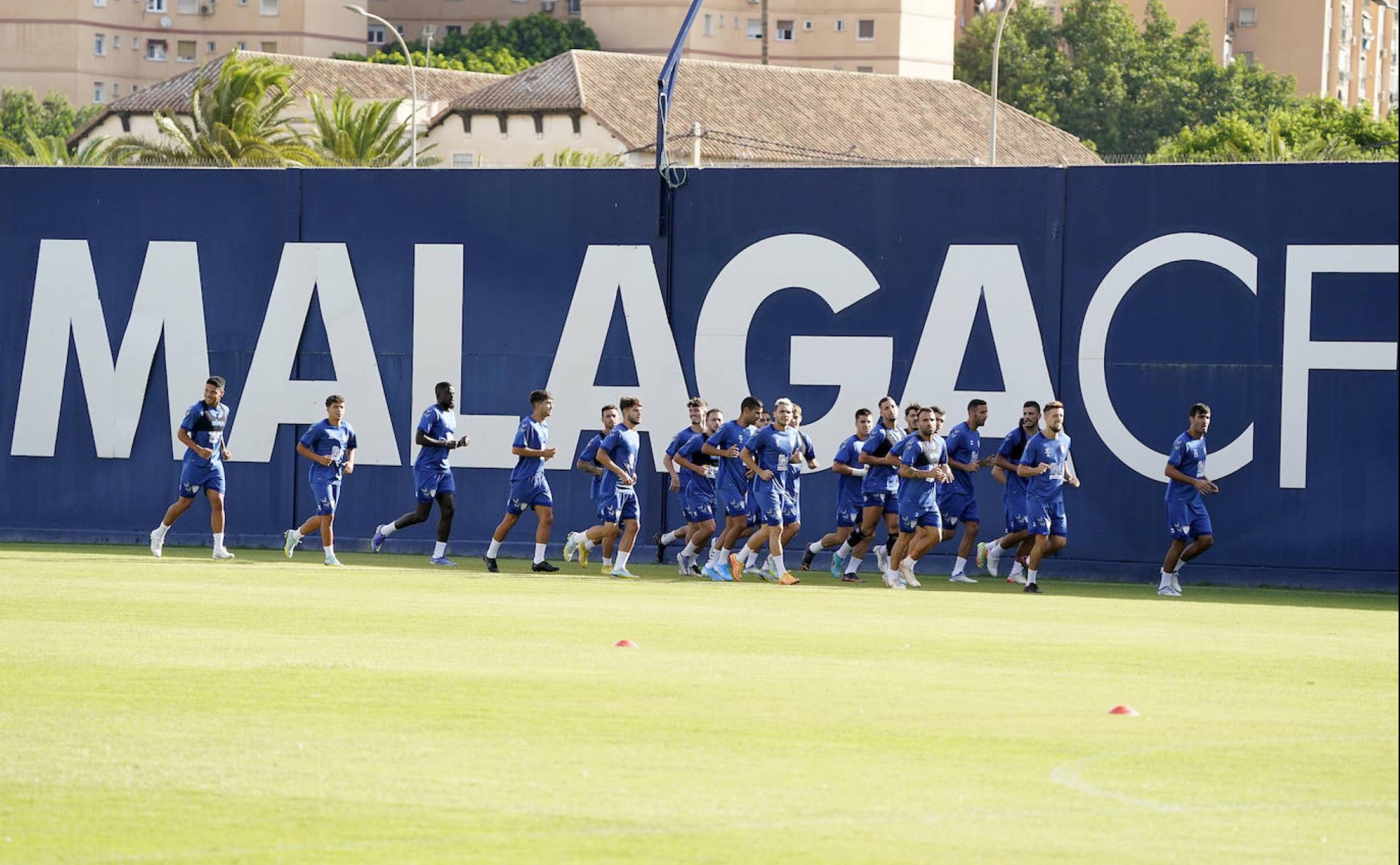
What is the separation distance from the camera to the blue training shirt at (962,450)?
21719 millimetres

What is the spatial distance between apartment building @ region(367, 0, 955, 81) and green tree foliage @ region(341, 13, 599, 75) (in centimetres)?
223

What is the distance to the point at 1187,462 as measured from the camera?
66.6 feet

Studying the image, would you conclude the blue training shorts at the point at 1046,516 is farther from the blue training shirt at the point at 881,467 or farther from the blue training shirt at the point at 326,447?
the blue training shirt at the point at 326,447

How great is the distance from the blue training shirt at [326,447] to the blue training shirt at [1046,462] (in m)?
6.87

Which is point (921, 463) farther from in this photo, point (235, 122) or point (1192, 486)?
point (235, 122)

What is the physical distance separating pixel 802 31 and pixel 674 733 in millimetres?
119202

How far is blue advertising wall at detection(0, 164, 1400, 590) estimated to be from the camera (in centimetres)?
2134

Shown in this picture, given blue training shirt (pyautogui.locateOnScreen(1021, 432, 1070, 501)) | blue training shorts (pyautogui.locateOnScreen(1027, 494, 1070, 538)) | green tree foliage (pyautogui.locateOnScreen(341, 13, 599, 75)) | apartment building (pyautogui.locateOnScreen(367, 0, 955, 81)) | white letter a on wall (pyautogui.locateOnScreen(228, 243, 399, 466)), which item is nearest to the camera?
blue training shorts (pyautogui.locateOnScreen(1027, 494, 1070, 538))

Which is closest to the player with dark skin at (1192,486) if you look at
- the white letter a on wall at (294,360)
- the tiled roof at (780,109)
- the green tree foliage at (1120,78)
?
the white letter a on wall at (294,360)

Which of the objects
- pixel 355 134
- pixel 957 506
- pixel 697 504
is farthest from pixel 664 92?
pixel 355 134

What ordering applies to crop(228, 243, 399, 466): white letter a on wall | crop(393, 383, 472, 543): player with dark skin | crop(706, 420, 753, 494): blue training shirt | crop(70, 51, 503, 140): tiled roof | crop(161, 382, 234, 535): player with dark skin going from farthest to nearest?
1. crop(70, 51, 503, 140): tiled roof
2. crop(228, 243, 399, 466): white letter a on wall
3. crop(393, 383, 472, 543): player with dark skin
4. crop(161, 382, 234, 535): player with dark skin
5. crop(706, 420, 753, 494): blue training shirt

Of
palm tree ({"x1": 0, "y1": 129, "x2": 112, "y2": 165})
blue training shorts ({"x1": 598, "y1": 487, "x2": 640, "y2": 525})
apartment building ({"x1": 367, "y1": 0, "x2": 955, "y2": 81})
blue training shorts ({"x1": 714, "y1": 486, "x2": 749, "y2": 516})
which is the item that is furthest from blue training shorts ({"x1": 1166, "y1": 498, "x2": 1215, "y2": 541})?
apartment building ({"x1": 367, "y1": 0, "x2": 955, "y2": 81})

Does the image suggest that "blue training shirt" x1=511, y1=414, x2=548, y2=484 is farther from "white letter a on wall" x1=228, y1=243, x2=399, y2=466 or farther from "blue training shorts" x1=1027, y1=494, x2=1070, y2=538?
"blue training shorts" x1=1027, y1=494, x2=1070, y2=538

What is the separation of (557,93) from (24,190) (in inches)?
2412
